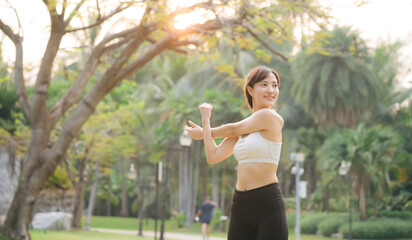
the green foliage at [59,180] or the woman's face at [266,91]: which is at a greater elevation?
the green foliage at [59,180]

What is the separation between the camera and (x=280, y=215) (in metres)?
3.42

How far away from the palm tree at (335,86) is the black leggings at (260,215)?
31203 millimetres

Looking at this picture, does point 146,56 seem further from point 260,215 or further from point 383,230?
point 383,230

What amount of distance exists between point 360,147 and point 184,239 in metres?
10.0

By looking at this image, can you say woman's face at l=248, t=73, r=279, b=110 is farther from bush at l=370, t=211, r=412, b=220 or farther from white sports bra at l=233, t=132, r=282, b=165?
bush at l=370, t=211, r=412, b=220

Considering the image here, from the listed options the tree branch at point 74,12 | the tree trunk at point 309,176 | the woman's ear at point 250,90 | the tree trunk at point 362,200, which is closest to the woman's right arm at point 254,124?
the woman's ear at point 250,90

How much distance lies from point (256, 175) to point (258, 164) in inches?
2.6

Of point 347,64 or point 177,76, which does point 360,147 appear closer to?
point 347,64

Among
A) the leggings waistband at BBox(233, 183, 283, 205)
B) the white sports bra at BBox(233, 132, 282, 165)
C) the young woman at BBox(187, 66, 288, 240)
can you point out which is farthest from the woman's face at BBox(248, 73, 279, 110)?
the leggings waistband at BBox(233, 183, 283, 205)

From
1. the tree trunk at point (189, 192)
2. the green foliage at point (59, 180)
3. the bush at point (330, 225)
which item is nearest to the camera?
the bush at point (330, 225)

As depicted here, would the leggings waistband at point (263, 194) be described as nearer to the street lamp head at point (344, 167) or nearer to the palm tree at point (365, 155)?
the street lamp head at point (344, 167)

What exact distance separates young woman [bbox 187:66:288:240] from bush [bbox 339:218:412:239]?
983 inches

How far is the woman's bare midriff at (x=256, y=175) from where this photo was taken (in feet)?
11.3

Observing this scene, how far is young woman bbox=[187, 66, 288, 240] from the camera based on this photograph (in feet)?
11.3
